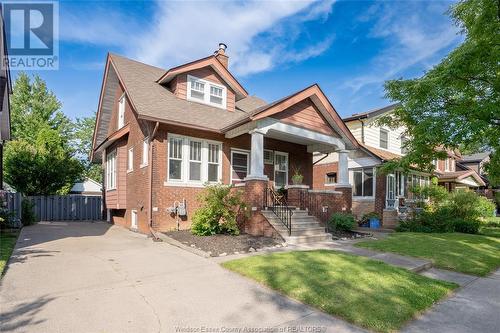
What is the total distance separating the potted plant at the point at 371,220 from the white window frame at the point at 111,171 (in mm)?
13553

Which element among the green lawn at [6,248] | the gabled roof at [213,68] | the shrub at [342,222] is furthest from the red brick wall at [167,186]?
the shrub at [342,222]

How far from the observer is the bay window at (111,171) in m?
16.1

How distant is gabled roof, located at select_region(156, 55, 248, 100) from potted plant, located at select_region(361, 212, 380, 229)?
9580 millimetres

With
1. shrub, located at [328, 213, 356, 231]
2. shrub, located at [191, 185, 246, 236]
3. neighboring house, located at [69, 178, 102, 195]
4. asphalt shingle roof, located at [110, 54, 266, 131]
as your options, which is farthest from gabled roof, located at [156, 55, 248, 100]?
neighboring house, located at [69, 178, 102, 195]

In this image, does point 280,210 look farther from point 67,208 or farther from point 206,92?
point 67,208

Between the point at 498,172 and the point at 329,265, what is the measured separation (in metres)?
8.69

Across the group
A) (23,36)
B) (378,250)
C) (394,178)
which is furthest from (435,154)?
(23,36)

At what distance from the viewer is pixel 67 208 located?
19.1m

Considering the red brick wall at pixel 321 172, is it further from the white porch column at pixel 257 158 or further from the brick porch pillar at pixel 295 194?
the white porch column at pixel 257 158

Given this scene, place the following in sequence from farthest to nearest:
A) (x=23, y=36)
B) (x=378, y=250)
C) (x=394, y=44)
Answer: (x=394, y=44)
(x=23, y=36)
(x=378, y=250)

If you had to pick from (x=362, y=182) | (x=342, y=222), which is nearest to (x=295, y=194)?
(x=342, y=222)

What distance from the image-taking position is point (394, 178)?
64.2 feet

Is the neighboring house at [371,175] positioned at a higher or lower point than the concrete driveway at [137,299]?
higher

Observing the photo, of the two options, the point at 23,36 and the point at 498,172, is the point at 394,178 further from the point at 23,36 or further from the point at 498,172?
the point at 23,36
